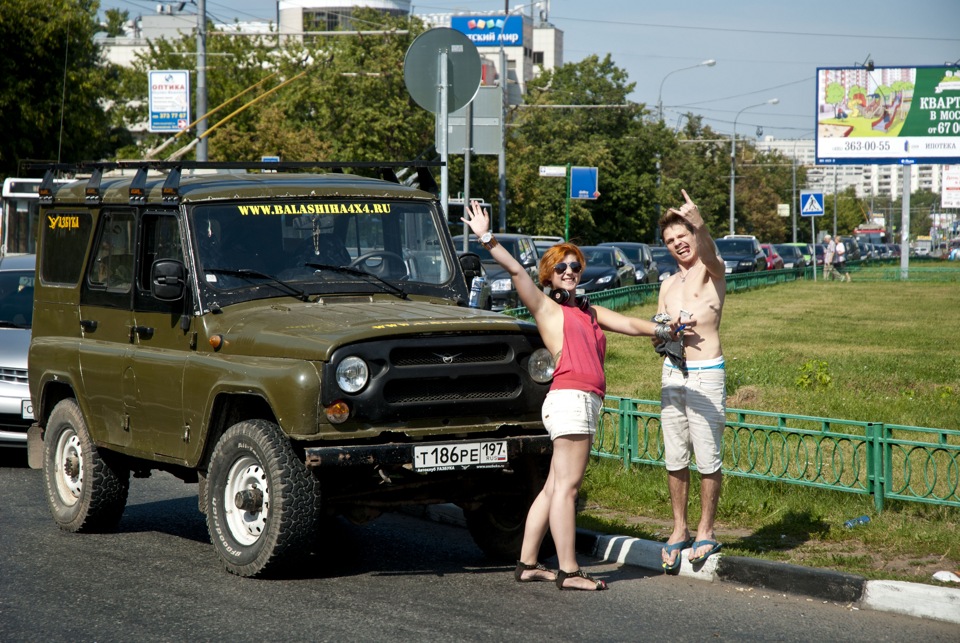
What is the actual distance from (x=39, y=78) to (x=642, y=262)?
64.6 ft

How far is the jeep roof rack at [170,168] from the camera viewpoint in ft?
25.5

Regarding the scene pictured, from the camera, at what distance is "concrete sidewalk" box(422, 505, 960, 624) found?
20.5 ft

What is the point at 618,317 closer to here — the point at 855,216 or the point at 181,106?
the point at 181,106

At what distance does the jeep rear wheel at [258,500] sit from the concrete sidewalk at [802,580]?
6.59ft

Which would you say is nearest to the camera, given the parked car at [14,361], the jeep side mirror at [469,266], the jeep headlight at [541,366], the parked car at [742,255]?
the jeep headlight at [541,366]

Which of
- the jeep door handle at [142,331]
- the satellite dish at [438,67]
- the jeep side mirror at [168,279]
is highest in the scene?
the satellite dish at [438,67]

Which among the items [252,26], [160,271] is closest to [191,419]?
[160,271]

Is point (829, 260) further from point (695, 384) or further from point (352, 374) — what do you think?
point (352, 374)

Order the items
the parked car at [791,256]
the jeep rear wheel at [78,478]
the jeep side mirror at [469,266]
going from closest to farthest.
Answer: the jeep rear wheel at [78,478], the jeep side mirror at [469,266], the parked car at [791,256]

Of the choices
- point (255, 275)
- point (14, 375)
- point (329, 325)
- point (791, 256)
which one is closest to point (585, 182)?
point (791, 256)

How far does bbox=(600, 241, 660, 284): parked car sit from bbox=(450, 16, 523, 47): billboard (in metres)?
33.2

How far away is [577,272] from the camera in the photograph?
6.86m

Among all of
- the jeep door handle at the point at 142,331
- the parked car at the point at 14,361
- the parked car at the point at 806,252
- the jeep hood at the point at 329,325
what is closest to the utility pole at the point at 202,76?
the parked car at the point at 14,361

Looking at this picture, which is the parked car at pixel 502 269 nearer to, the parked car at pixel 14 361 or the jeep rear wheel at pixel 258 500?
the parked car at pixel 14 361
